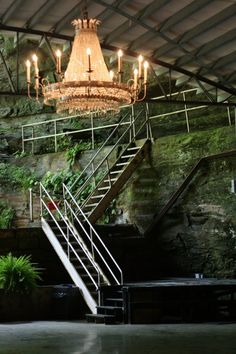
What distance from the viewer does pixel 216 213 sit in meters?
16.8

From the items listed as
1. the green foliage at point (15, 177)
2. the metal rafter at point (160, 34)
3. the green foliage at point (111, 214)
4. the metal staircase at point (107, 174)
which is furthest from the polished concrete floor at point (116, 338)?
the green foliage at point (15, 177)

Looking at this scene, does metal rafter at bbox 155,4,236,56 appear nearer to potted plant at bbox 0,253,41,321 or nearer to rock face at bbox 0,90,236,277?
rock face at bbox 0,90,236,277

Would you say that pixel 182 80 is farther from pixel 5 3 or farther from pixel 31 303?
pixel 31 303

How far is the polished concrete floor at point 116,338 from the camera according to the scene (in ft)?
30.7

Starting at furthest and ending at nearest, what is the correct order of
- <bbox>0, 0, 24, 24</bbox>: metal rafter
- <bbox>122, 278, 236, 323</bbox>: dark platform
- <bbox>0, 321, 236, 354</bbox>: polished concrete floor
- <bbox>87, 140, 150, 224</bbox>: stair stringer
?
<bbox>87, 140, 150, 224</bbox>: stair stringer, <bbox>122, 278, 236, 323</bbox>: dark platform, <bbox>0, 0, 24, 24</bbox>: metal rafter, <bbox>0, 321, 236, 354</bbox>: polished concrete floor

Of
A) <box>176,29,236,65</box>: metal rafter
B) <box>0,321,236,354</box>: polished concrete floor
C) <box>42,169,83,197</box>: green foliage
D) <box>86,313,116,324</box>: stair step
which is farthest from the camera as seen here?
<box>42,169,83,197</box>: green foliage

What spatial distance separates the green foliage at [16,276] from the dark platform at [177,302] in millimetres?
2166

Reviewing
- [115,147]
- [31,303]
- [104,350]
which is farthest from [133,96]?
[115,147]

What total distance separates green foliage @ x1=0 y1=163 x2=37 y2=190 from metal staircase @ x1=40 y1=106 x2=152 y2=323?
2097 millimetres

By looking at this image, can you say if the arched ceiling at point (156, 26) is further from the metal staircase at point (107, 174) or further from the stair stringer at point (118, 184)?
the metal staircase at point (107, 174)

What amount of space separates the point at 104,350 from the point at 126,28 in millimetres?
7303

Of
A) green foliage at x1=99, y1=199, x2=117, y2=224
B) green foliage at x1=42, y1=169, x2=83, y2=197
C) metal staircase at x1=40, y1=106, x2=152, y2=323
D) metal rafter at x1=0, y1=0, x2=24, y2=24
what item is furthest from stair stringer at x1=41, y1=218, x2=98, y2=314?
metal rafter at x1=0, y1=0, x2=24, y2=24

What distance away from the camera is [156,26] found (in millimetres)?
13516

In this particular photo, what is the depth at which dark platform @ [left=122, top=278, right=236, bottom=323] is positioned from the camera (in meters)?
13.0
